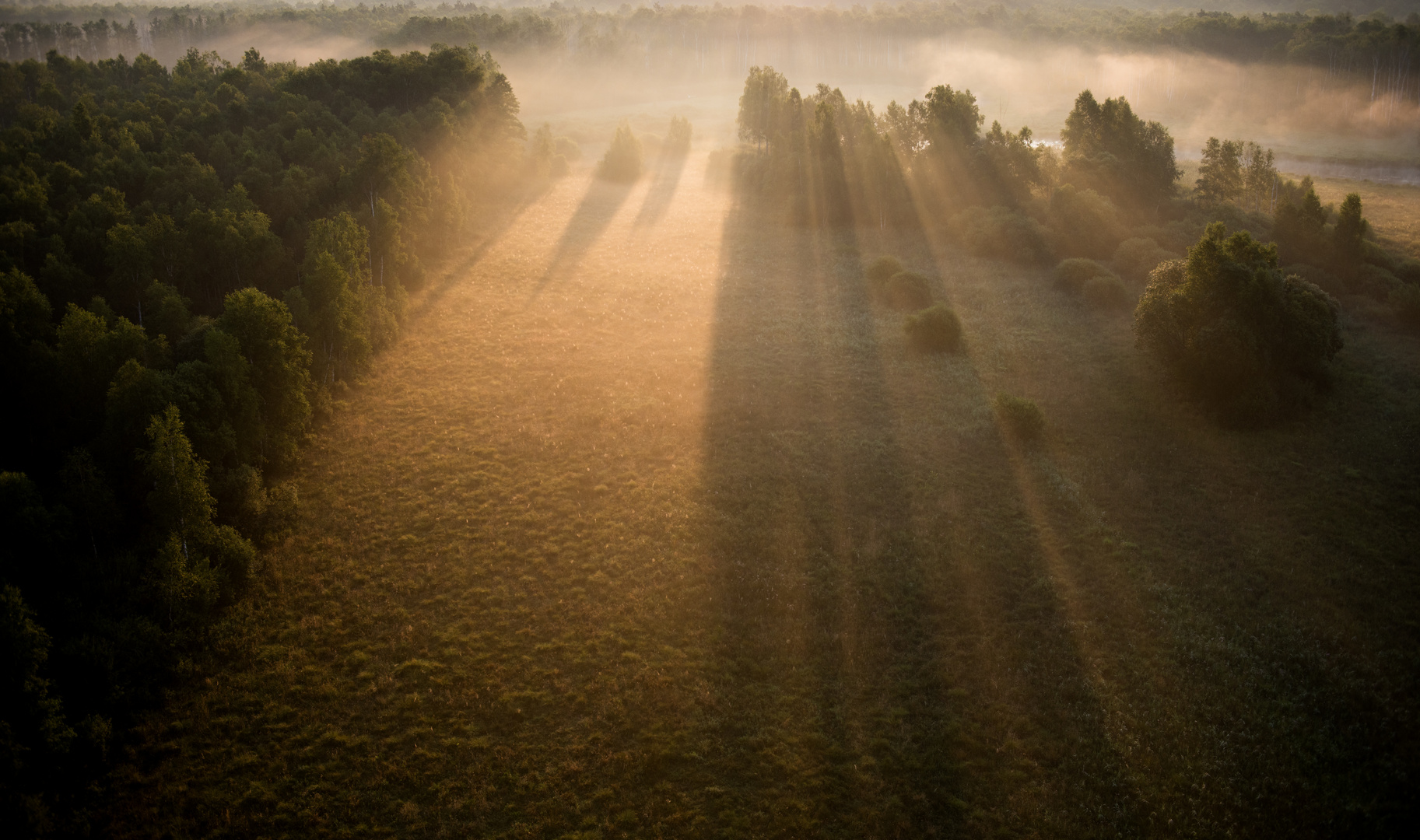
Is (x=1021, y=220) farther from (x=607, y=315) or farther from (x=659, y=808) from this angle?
(x=659, y=808)

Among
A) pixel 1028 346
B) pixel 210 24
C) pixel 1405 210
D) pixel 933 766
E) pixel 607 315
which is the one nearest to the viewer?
pixel 933 766

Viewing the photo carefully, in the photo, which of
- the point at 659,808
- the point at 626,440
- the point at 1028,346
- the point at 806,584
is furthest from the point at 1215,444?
the point at 659,808

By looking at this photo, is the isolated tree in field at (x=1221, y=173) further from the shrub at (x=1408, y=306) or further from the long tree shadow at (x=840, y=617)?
the long tree shadow at (x=840, y=617)

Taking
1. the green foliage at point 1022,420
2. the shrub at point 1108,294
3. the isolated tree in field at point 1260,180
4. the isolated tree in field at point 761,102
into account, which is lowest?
the green foliage at point 1022,420

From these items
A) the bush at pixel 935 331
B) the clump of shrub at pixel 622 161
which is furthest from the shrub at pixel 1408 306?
the clump of shrub at pixel 622 161

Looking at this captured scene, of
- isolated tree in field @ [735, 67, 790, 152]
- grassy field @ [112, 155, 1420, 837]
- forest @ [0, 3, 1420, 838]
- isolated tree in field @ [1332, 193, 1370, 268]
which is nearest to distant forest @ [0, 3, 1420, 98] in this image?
isolated tree in field @ [735, 67, 790, 152]

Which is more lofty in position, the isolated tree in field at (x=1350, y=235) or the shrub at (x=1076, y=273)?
the isolated tree in field at (x=1350, y=235)

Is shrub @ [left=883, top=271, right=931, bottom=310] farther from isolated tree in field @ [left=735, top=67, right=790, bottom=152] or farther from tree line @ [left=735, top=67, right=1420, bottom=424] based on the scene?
isolated tree in field @ [left=735, top=67, right=790, bottom=152]
